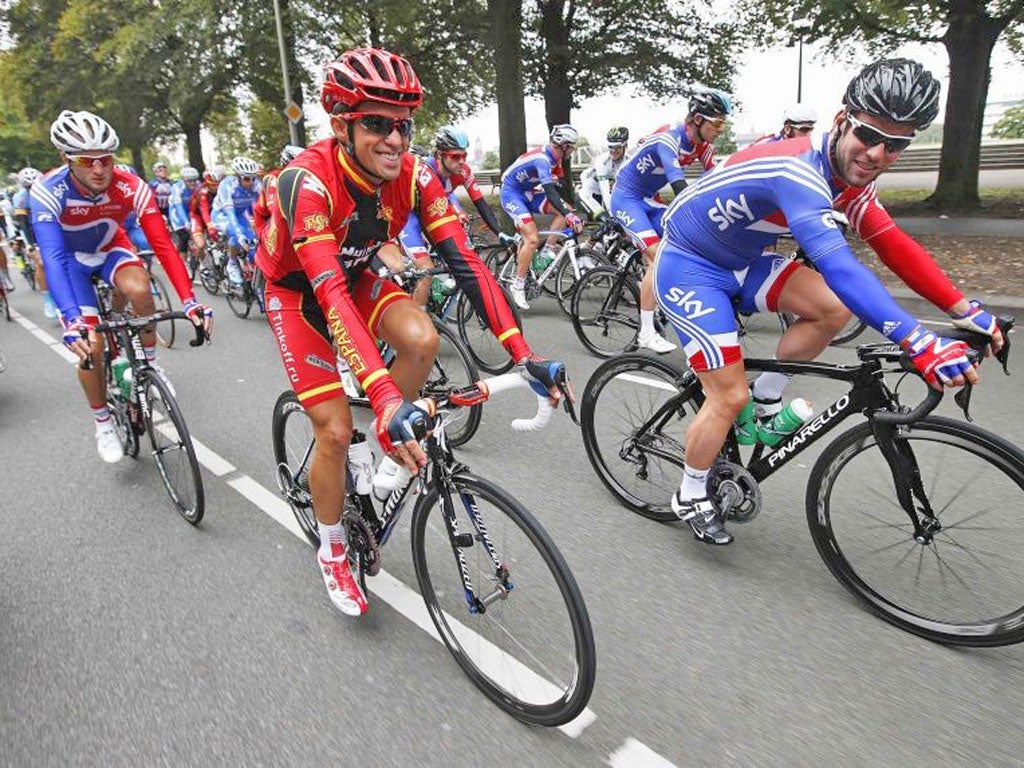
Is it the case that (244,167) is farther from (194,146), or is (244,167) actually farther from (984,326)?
(194,146)

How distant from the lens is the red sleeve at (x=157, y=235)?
443 cm

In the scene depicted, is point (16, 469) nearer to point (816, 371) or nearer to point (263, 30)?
point (816, 371)

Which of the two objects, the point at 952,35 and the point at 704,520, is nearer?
the point at 704,520

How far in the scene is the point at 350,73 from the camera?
2.41 m

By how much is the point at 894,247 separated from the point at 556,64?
1779 centimetres

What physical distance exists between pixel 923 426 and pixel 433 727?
207 centimetres

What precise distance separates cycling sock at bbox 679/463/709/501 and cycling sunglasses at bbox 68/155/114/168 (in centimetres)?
384

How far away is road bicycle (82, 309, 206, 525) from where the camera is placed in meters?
3.81

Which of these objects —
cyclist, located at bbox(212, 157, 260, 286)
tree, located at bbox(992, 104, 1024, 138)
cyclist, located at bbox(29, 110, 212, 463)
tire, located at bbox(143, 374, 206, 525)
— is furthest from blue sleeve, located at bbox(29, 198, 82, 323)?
tree, located at bbox(992, 104, 1024, 138)

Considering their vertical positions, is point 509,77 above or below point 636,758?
above

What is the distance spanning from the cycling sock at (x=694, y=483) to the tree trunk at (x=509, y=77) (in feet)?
46.4

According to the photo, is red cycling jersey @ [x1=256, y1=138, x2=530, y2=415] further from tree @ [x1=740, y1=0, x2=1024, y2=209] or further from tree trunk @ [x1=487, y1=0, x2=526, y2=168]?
tree trunk @ [x1=487, y1=0, x2=526, y2=168]

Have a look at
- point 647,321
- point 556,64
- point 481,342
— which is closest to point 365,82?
point 647,321

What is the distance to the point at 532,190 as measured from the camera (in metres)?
8.68
